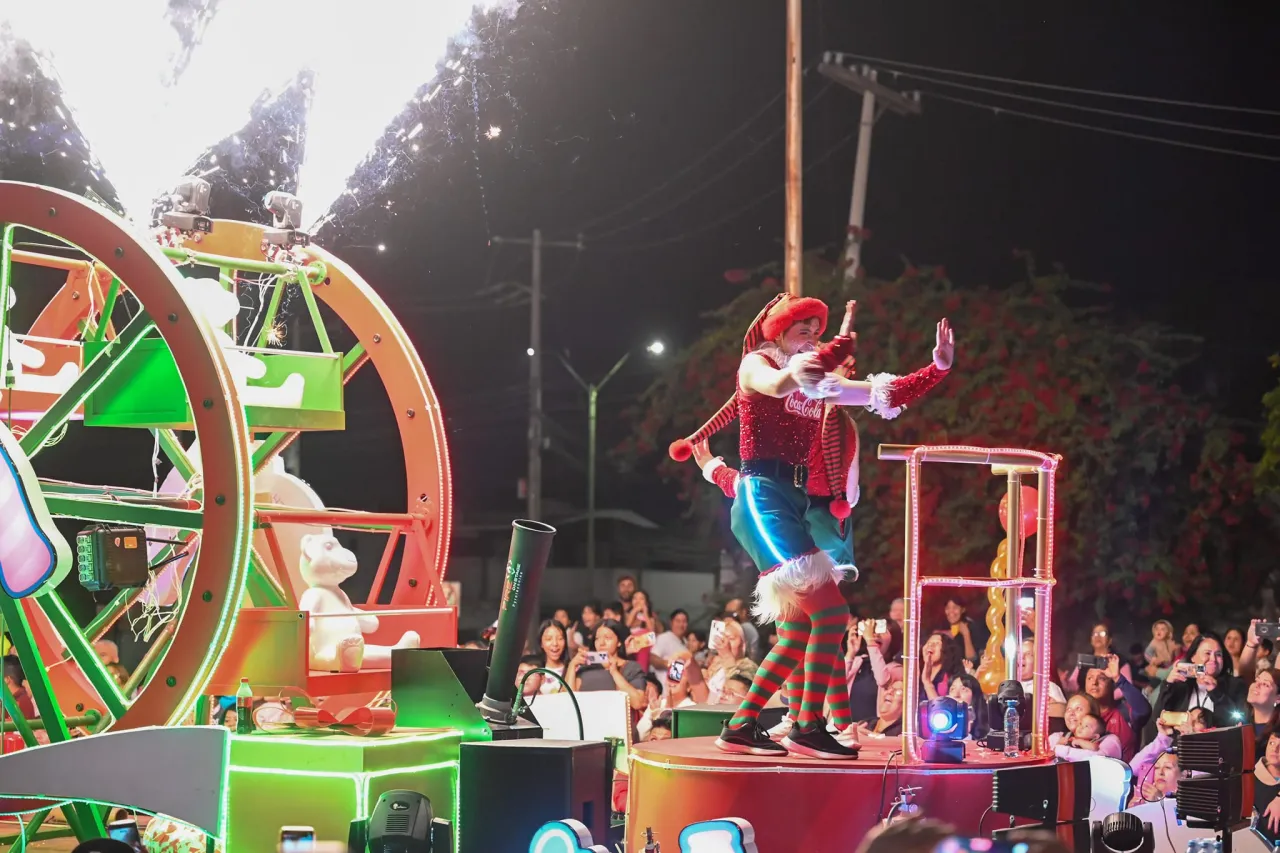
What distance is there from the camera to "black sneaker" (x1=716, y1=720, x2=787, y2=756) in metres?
5.94

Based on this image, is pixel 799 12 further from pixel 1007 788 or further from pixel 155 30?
pixel 1007 788

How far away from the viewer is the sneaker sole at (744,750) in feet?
19.2

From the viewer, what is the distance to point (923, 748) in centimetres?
587

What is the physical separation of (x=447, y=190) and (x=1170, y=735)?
1112 cm

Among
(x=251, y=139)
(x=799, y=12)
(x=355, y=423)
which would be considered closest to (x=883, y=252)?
(x=799, y=12)

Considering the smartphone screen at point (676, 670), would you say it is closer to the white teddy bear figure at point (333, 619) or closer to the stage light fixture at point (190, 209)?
the white teddy bear figure at point (333, 619)

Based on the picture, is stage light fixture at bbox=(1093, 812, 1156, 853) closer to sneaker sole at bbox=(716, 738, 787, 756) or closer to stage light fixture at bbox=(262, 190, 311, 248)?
sneaker sole at bbox=(716, 738, 787, 756)

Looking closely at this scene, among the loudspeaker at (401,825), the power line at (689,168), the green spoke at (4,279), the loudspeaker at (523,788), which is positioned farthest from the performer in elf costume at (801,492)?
the power line at (689,168)

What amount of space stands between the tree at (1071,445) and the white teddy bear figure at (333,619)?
8378 millimetres

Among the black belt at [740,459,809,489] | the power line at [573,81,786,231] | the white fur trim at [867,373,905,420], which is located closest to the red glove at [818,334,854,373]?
the white fur trim at [867,373,905,420]

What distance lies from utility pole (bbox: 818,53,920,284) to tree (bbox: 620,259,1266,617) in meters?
0.81

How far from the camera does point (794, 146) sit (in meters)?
12.2

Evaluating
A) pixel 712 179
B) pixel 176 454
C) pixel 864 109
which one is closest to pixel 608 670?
pixel 176 454

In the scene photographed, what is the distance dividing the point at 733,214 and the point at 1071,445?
8462mm
